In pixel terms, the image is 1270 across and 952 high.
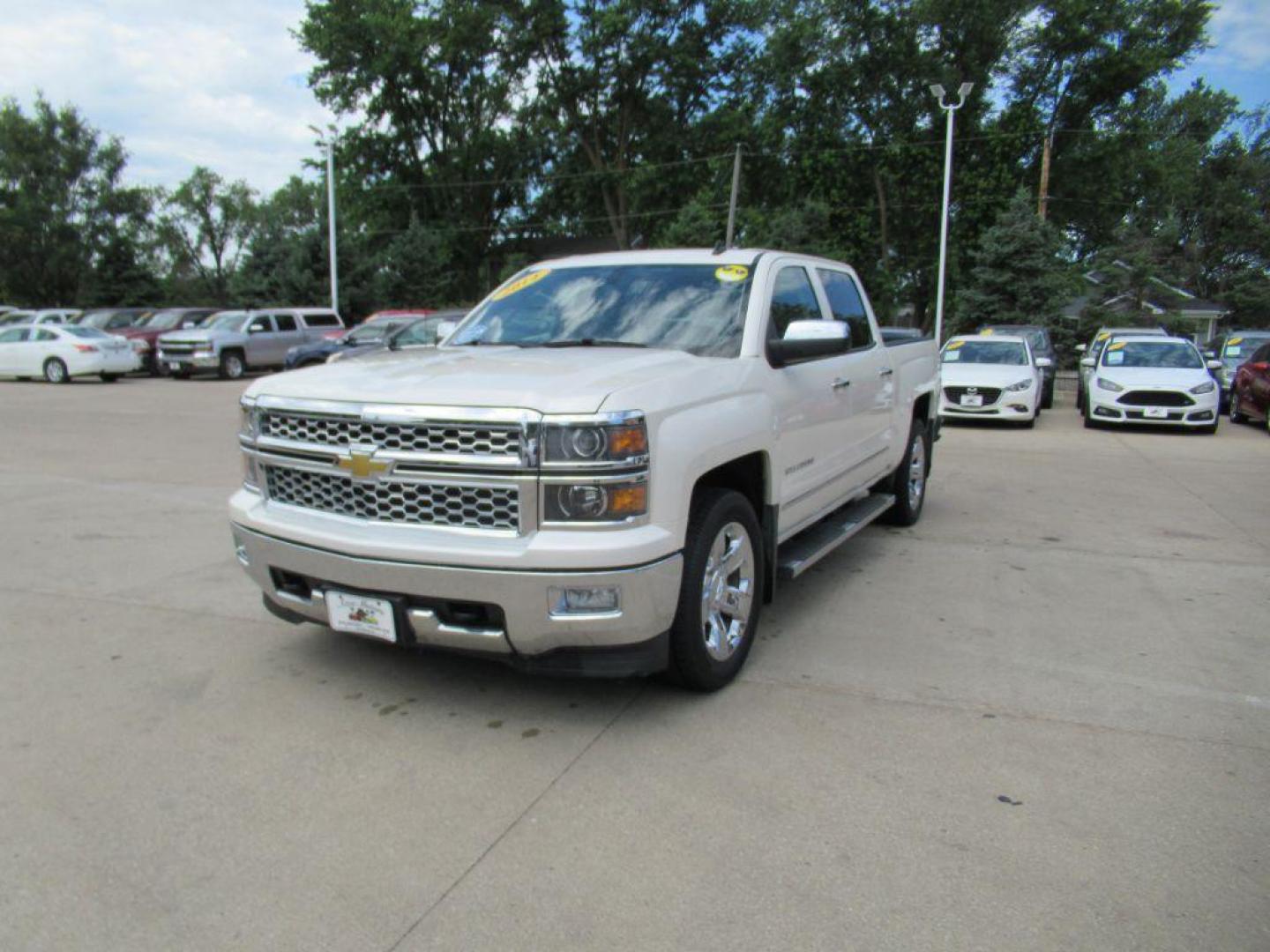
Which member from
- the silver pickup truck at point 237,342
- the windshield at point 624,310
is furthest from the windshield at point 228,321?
the windshield at point 624,310

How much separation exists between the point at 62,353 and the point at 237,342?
3973mm

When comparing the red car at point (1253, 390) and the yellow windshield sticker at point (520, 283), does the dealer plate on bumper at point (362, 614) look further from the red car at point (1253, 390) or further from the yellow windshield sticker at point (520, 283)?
the red car at point (1253, 390)

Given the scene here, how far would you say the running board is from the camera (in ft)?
15.6

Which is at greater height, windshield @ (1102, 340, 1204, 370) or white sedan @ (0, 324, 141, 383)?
windshield @ (1102, 340, 1204, 370)

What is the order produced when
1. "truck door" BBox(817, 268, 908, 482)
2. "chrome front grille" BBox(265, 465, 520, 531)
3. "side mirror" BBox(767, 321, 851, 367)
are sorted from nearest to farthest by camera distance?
"chrome front grille" BBox(265, 465, 520, 531) → "side mirror" BBox(767, 321, 851, 367) → "truck door" BBox(817, 268, 908, 482)

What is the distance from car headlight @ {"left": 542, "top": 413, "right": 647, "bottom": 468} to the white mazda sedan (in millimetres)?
13934

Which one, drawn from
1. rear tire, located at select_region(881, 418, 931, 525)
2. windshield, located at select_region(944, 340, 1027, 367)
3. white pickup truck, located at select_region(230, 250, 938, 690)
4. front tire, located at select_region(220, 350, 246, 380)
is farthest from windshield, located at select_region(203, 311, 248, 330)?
white pickup truck, located at select_region(230, 250, 938, 690)

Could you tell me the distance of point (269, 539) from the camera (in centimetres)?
389

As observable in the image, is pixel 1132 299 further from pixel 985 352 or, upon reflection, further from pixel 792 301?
pixel 792 301

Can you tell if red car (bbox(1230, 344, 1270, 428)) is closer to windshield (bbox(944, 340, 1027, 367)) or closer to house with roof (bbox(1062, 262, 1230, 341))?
windshield (bbox(944, 340, 1027, 367))

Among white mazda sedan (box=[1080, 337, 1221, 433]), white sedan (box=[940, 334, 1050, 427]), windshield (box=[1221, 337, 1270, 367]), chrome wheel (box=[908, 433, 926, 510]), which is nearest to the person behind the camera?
chrome wheel (box=[908, 433, 926, 510])

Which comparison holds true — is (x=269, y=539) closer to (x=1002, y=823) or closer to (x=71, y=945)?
(x=71, y=945)

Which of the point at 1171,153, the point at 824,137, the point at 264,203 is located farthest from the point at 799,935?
the point at 264,203

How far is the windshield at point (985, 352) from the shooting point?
53.7 ft
